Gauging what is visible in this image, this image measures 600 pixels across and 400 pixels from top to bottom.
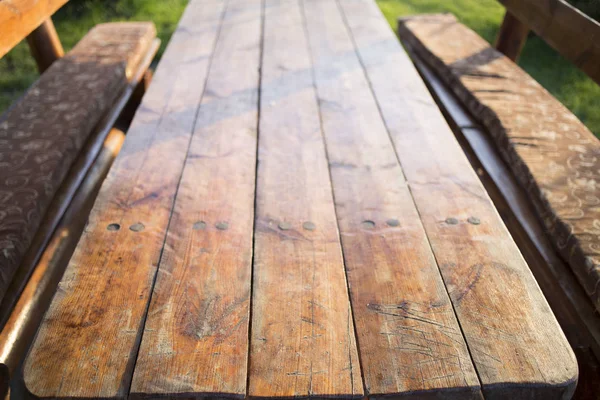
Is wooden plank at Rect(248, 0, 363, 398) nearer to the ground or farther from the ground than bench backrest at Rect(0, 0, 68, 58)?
nearer to the ground

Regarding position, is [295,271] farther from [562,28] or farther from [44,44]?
[44,44]

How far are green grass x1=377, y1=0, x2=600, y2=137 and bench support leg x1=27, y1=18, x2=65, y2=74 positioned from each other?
3.27 metres

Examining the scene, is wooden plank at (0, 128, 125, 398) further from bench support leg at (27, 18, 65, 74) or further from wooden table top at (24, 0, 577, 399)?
bench support leg at (27, 18, 65, 74)

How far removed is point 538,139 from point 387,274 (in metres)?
1.10

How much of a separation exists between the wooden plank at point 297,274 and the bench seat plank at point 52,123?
73 cm

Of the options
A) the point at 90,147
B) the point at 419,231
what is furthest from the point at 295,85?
the point at 419,231

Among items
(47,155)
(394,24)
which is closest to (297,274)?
(47,155)

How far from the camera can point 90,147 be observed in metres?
2.12

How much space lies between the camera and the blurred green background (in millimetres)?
4031

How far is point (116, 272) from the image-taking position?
118 centimetres

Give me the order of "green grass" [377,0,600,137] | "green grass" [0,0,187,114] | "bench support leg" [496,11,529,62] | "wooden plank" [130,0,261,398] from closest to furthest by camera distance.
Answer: "wooden plank" [130,0,261,398] < "bench support leg" [496,11,529,62] < "green grass" [377,0,600,137] < "green grass" [0,0,187,114]

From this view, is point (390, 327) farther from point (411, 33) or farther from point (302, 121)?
point (411, 33)

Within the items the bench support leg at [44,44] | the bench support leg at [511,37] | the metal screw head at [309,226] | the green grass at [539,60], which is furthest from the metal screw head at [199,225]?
the green grass at [539,60]

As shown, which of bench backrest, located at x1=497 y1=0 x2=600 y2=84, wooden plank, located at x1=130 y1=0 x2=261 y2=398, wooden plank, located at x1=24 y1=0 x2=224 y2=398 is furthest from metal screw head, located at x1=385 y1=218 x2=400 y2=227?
bench backrest, located at x1=497 y1=0 x2=600 y2=84
